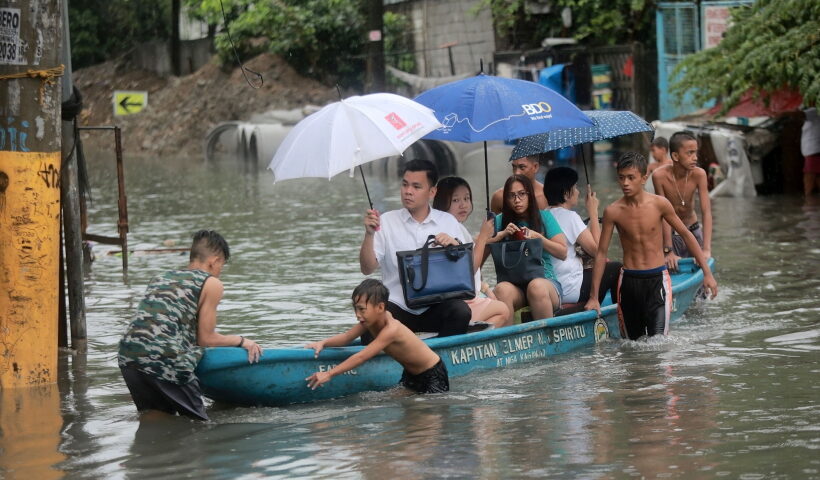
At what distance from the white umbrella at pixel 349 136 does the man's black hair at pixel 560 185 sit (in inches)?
56.8

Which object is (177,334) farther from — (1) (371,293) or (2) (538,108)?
(2) (538,108)

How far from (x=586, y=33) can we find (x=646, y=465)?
24.1 metres

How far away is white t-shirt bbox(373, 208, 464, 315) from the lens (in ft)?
28.7

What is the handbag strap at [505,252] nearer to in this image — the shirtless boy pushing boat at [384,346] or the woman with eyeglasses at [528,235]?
the woman with eyeglasses at [528,235]

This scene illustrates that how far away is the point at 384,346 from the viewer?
784 centimetres

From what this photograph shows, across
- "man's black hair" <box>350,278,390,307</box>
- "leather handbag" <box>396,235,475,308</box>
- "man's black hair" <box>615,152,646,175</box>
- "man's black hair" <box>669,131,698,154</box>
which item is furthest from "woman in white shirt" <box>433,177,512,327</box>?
"man's black hair" <box>669,131,698,154</box>

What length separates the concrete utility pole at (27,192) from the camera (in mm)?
8391

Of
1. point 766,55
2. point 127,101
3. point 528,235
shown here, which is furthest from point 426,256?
point 127,101

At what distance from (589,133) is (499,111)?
1340 millimetres

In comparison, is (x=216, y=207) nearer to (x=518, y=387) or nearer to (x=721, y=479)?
(x=518, y=387)

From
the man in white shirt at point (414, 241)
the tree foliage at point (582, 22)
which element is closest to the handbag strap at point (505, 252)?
the man in white shirt at point (414, 241)

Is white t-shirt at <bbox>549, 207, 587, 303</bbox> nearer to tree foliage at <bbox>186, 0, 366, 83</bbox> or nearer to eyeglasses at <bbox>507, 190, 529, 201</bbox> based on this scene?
eyeglasses at <bbox>507, 190, 529, 201</bbox>

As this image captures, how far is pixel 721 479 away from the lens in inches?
242

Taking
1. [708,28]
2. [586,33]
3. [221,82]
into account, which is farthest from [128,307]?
[221,82]
